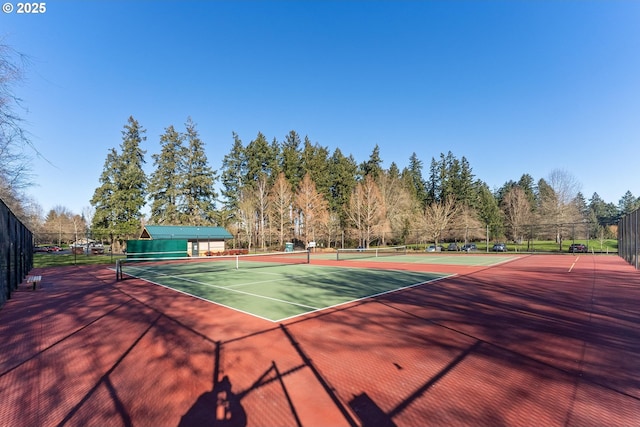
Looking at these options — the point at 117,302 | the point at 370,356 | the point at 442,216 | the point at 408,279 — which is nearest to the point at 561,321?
the point at 370,356

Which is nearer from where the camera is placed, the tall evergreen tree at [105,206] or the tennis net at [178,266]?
the tennis net at [178,266]

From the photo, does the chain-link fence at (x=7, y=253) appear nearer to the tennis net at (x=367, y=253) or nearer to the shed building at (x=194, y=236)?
the tennis net at (x=367, y=253)

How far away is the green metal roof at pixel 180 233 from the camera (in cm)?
3494

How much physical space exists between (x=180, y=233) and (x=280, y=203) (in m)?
16.8

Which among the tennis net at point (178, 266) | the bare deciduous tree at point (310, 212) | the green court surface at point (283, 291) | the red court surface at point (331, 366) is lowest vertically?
the tennis net at point (178, 266)

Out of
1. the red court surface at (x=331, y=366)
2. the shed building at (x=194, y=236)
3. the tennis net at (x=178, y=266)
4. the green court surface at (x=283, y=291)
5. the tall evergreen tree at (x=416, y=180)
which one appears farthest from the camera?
the tall evergreen tree at (x=416, y=180)

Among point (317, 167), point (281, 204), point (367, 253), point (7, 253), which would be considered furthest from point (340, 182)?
point (7, 253)

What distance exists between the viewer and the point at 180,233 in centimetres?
3594

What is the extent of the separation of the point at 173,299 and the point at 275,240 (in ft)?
129

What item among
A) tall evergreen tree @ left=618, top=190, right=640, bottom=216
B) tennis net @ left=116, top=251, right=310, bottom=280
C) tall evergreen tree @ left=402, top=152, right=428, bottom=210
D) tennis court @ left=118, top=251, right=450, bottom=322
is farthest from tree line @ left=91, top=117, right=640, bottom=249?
tall evergreen tree @ left=618, top=190, right=640, bottom=216

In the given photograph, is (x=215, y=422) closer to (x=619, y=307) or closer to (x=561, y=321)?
(x=561, y=321)

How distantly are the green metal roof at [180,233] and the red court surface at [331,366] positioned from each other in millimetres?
27240

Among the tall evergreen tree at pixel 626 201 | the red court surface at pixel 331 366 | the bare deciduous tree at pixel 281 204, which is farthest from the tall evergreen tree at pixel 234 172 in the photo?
the tall evergreen tree at pixel 626 201

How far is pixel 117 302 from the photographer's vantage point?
33.5 ft
